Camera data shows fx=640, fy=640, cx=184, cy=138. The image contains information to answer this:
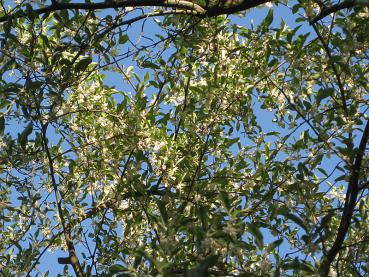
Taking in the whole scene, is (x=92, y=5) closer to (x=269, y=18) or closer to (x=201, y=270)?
(x=269, y=18)

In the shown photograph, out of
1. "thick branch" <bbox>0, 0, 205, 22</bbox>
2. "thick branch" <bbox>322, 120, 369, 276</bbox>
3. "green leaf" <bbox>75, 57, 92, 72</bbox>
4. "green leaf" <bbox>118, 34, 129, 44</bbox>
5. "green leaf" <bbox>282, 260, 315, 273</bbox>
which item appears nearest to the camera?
"green leaf" <bbox>282, 260, 315, 273</bbox>

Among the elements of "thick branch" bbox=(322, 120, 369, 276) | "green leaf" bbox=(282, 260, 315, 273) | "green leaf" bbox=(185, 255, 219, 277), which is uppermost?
"thick branch" bbox=(322, 120, 369, 276)

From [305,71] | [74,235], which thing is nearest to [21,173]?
[74,235]

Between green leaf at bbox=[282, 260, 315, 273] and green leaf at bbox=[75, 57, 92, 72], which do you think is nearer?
green leaf at bbox=[282, 260, 315, 273]

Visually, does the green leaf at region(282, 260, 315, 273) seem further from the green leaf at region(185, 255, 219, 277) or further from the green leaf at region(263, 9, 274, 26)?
the green leaf at region(263, 9, 274, 26)

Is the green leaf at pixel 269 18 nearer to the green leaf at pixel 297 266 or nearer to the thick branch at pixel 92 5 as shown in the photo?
the thick branch at pixel 92 5

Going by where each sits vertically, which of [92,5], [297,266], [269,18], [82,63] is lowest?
[297,266]

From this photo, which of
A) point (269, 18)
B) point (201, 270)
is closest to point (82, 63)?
point (269, 18)

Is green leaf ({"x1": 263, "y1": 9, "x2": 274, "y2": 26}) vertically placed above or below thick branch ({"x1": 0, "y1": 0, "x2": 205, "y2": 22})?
above

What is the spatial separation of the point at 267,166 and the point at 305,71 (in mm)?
697

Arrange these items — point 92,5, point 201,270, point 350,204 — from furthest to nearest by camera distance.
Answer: point 92,5 → point 350,204 → point 201,270

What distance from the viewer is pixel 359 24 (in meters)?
3.62

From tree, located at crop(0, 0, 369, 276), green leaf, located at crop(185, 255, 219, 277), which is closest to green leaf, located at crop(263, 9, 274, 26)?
tree, located at crop(0, 0, 369, 276)

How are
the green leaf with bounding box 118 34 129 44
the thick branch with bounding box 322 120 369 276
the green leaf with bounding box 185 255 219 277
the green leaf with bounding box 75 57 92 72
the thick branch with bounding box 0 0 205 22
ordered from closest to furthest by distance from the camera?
the green leaf with bounding box 185 255 219 277
the thick branch with bounding box 322 120 369 276
the thick branch with bounding box 0 0 205 22
the green leaf with bounding box 75 57 92 72
the green leaf with bounding box 118 34 129 44
